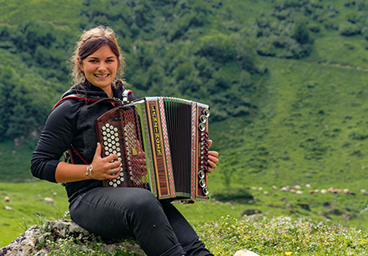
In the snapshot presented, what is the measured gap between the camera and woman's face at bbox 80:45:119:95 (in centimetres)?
297

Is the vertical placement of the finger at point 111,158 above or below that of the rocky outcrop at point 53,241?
above

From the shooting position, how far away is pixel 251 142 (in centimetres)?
4128

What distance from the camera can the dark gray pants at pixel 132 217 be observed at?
8.27 feet

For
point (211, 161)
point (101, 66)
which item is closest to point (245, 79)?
point (211, 161)

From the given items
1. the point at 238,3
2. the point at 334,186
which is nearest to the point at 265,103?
the point at 334,186

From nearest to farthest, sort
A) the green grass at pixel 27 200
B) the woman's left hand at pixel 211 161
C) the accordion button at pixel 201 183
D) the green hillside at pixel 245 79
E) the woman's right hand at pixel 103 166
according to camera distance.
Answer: the woman's right hand at pixel 103 166 < the accordion button at pixel 201 183 < the woman's left hand at pixel 211 161 < the green grass at pixel 27 200 < the green hillside at pixel 245 79

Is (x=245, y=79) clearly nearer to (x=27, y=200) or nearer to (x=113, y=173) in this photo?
(x=27, y=200)

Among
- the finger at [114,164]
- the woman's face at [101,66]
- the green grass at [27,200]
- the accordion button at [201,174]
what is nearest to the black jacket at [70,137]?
the woman's face at [101,66]

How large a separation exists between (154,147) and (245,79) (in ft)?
148

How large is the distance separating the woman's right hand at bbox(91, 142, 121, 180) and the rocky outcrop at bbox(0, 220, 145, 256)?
2.25 feet

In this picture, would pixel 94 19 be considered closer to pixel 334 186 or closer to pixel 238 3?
pixel 238 3

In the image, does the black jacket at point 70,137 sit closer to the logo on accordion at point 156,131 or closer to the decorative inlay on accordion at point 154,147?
the decorative inlay on accordion at point 154,147

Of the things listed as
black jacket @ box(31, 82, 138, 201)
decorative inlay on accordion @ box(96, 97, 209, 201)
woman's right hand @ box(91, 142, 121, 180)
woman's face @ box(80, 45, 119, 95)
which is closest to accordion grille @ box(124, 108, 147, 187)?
decorative inlay on accordion @ box(96, 97, 209, 201)

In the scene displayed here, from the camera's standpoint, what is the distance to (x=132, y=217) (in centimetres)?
252
